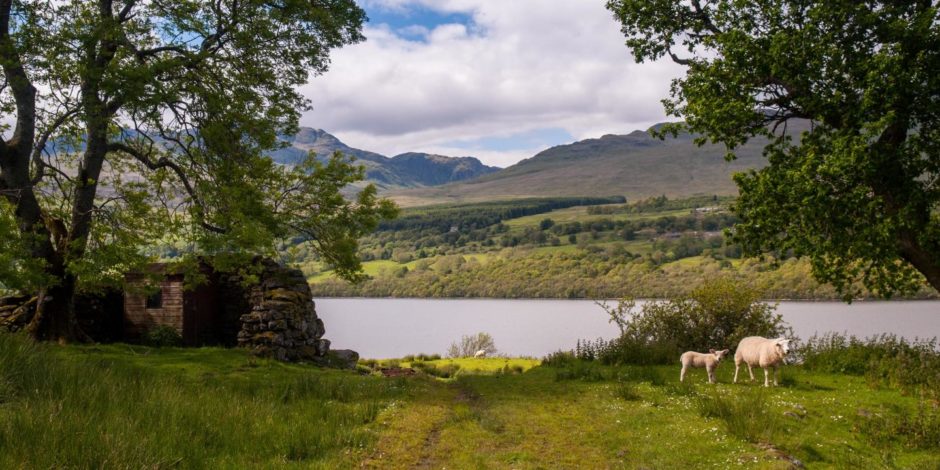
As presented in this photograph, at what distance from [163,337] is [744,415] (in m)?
22.4

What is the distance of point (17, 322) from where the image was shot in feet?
73.6

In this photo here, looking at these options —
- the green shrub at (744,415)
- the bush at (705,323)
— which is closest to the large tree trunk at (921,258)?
the green shrub at (744,415)

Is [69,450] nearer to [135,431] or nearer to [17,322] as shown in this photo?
[135,431]

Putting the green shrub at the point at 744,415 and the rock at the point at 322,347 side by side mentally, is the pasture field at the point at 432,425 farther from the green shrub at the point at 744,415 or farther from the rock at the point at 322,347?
the rock at the point at 322,347

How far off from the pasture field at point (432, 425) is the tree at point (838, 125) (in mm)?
3676

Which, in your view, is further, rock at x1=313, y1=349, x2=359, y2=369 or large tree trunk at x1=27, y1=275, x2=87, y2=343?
rock at x1=313, y1=349, x2=359, y2=369

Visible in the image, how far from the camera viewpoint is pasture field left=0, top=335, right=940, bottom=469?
8.26 metres

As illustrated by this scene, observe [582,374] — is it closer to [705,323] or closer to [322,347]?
[705,323]

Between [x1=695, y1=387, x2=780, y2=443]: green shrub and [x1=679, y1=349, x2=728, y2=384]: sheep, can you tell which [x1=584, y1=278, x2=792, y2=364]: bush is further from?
[x1=695, y1=387, x2=780, y2=443]: green shrub

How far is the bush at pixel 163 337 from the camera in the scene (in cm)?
2506

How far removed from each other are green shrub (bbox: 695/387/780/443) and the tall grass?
6.24 m

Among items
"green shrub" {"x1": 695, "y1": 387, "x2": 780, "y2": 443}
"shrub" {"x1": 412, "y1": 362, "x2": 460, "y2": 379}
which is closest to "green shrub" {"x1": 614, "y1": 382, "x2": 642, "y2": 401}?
"green shrub" {"x1": 695, "y1": 387, "x2": 780, "y2": 443}

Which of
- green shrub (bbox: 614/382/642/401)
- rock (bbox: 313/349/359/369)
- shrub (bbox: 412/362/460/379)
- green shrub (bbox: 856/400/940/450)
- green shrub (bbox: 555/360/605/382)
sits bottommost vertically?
shrub (bbox: 412/362/460/379)

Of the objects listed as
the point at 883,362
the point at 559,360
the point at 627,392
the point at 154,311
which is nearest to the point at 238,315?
the point at 154,311
